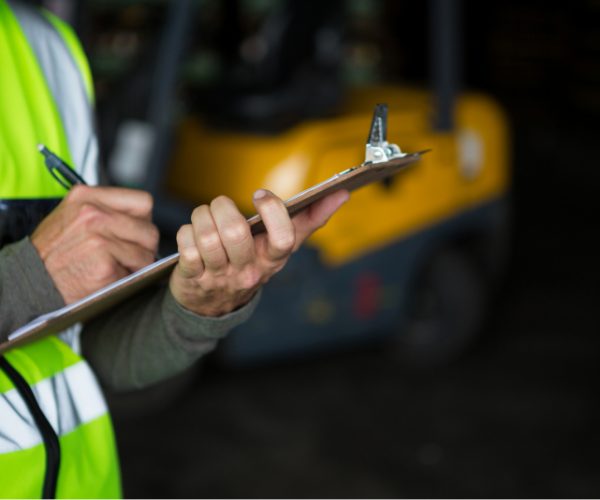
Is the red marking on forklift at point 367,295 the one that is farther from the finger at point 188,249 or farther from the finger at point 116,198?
the finger at point 188,249

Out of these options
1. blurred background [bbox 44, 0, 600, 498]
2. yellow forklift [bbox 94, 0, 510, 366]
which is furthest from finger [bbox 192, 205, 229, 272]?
yellow forklift [bbox 94, 0, 510, 366]

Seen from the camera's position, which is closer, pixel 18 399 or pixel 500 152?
pixel 18 399

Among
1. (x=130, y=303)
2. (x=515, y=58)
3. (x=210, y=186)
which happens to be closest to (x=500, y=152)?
(x=210, y=186)

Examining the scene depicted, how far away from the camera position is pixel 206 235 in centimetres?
82

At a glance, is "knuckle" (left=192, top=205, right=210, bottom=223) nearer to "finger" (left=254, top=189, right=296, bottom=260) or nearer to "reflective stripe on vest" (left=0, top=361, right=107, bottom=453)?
"finger" (left=254, top=189, right=296, bottom=260)

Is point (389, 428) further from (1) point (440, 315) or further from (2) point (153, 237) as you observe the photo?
(2) point (153, 237)

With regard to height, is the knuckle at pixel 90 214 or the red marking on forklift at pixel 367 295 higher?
the knuckle at pixel 90 214

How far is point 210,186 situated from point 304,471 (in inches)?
41.1

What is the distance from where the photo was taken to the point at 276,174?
292 centimetres

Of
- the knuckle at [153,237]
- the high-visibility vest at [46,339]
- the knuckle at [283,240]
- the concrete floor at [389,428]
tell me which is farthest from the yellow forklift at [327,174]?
the knuckle at [283,240]

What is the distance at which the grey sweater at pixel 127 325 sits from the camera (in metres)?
0.94

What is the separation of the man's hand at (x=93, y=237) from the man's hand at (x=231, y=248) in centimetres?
7

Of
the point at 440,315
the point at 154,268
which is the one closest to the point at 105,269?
the point at 154,268

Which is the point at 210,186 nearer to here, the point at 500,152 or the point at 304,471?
the point at 304,471
